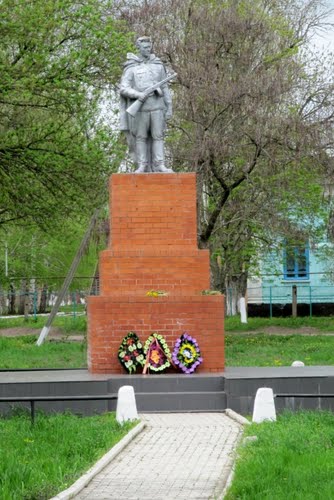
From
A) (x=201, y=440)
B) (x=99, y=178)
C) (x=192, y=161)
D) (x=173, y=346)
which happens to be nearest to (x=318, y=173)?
(x=192, y=161)

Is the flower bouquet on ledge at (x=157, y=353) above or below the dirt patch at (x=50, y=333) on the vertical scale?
above

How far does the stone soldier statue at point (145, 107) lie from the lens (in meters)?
19.0

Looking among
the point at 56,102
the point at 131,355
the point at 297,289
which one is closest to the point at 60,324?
the point at 297,289

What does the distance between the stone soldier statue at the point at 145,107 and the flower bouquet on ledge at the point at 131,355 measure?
307cm

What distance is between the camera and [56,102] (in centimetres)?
2594

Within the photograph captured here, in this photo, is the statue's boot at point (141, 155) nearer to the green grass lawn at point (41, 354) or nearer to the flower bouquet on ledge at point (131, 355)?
the flower bouquet on ledge at point (131, 355)

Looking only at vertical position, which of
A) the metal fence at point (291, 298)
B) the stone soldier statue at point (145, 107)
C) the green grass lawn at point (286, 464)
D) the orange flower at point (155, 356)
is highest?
the stone soldier statue at point (145, 107)

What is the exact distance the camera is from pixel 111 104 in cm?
3109

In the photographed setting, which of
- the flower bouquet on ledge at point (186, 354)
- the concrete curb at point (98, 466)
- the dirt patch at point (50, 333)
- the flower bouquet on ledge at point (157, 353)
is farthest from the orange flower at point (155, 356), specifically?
the dirt patch at point (50, 333)

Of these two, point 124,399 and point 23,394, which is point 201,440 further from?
point 23,394

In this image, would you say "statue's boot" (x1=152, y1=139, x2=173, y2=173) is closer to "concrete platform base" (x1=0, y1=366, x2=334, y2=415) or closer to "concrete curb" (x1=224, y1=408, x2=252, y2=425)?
"concrete platform base" (x1=0, y1=366, x2=334, y2=415)

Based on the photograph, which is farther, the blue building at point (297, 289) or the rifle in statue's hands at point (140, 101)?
the blue building at point (297, 289)

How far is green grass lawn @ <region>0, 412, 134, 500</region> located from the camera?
9.51 meters

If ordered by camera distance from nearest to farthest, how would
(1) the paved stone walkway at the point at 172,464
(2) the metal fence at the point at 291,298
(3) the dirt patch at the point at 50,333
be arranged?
(1) the paved stone walkway at the point at 172,464 < (3) the dirt patch at the point at 50,333 < (2) the metal fence at the point at 291,298
